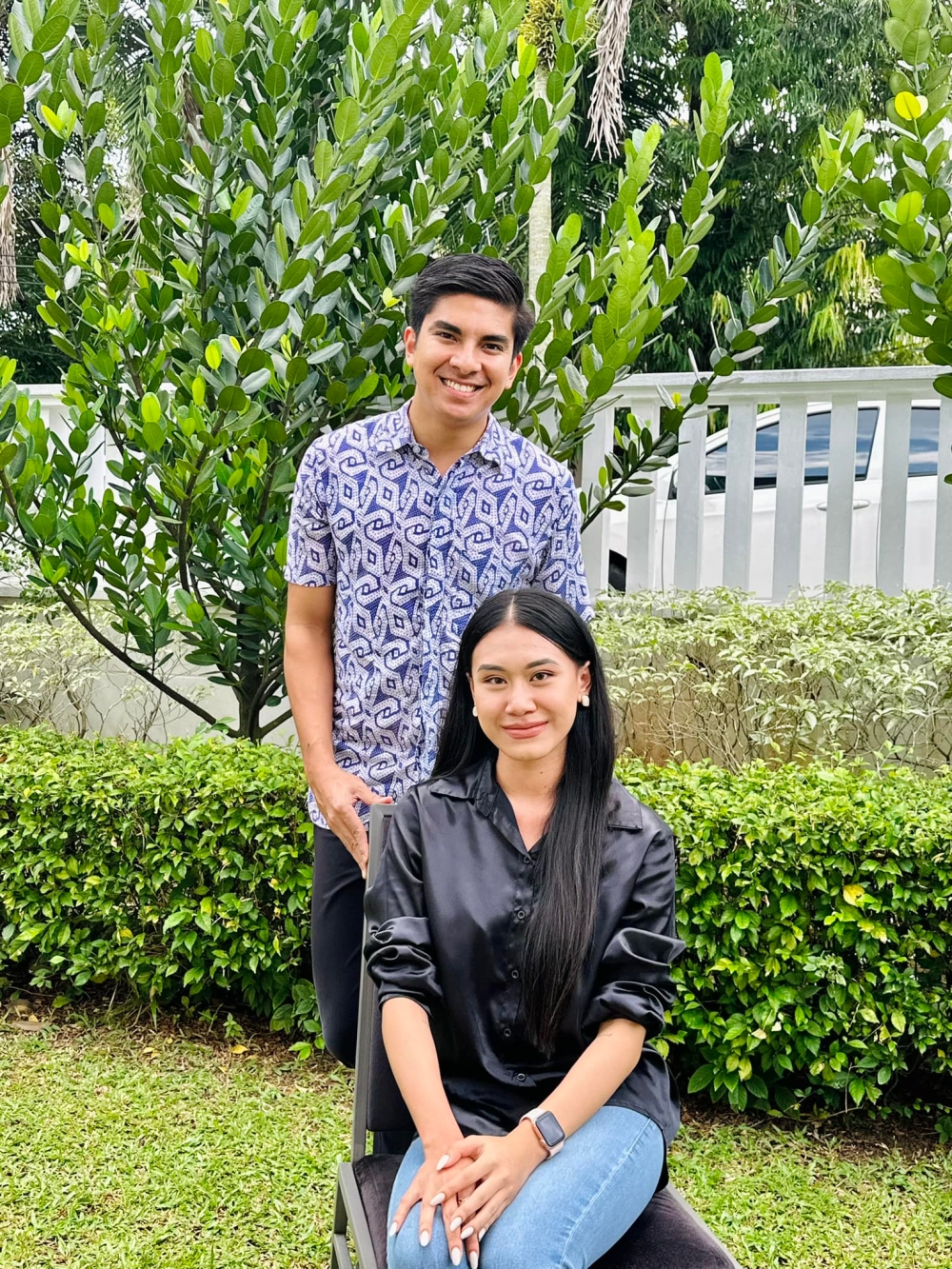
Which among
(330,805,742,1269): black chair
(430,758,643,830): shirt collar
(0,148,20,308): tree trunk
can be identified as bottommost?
(330,805,742,1269): black chair

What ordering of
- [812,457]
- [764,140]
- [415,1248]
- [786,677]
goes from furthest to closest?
[764,140]
[812,457]
[786,677]
[415,1248]

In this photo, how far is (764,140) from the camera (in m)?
17.6

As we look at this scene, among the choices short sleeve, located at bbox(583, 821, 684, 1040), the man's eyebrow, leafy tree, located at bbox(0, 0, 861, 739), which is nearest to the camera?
short sleeve, located at bbox(583, 821, 684, 1040)

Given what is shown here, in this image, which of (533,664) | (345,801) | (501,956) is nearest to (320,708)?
(345,801)

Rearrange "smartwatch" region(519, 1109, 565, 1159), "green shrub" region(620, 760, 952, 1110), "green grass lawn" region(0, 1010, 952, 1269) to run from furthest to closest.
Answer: "green shrub" region(620, 760, 952, 1110)
"green grass lawn" region(0, 1010, 952, 1269)
"smartwatch" region(519, 1109, 565, 1159)

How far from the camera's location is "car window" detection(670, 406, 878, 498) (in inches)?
244

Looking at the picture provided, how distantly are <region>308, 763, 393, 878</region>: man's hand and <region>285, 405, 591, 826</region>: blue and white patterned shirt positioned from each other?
0.10 meters

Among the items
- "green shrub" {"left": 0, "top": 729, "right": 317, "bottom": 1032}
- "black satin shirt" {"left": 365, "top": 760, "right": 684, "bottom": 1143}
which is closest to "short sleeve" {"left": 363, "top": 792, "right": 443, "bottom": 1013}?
"black satin shirt" {"left": 365, "top": 760, "right": 684, "bottom": 1143}

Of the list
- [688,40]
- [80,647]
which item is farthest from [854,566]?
[688,40]

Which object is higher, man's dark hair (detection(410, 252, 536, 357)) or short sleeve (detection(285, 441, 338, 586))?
man's dark hair (detection(410, 252, 536, 357))

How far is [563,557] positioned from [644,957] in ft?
2.90

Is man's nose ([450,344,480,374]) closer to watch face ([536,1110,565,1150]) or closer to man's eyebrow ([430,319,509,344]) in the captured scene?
man's eyebrow ([430,319,509,344])

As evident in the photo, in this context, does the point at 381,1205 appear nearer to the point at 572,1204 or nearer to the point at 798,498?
the point at 572,1204

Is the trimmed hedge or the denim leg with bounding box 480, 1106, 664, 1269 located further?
the trimmed hedge
